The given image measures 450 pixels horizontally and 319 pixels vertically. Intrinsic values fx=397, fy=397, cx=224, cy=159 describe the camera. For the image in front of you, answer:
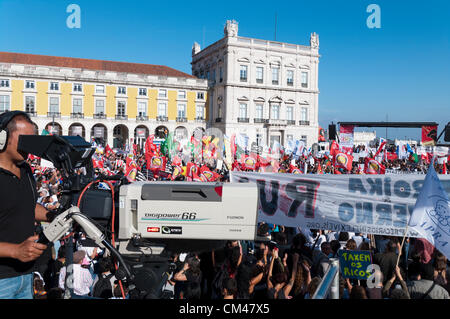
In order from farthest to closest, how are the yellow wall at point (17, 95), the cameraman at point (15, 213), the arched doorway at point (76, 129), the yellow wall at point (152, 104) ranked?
1. the yellow wall at point (152, 104)
2. the arched doorway at point (76, 129)
3. the yellow wall at point (17, 95)
4. the cameraman at point (15, 213)

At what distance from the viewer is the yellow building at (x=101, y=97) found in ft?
142

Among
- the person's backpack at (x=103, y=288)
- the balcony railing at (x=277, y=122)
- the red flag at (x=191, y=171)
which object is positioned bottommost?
the person's backpack at (x=103, y=288)

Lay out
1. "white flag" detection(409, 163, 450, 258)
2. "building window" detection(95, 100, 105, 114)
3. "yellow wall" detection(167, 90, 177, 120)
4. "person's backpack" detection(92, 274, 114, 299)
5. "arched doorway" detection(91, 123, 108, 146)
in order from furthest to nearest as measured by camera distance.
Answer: "yellow wall" detection(167, 90, 177, 120) < "building window" detection(95, 100, 105, 114) < "arched doorway" detection(91, 123, 108, 146) < "person's backpack" detection(92, 274, 114, 299) < "white flag" detection(409, 163, 450, 258)

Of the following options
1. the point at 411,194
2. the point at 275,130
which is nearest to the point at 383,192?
the point at 411,194

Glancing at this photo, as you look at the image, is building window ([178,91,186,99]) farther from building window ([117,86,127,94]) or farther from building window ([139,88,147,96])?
building window ([117,86,127,94])

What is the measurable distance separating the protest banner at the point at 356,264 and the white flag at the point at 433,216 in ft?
2.03

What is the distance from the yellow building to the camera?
142 feet

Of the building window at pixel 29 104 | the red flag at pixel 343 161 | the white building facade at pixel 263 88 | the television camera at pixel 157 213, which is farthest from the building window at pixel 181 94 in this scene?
the television camera at pixel 157 213

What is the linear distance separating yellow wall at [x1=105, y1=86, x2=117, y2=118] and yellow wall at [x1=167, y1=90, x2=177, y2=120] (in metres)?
6.43

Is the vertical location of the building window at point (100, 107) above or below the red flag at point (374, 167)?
above

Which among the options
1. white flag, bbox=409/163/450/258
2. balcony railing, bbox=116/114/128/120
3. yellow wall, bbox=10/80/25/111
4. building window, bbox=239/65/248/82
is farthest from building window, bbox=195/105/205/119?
white flag, bbox=409/163/450/258

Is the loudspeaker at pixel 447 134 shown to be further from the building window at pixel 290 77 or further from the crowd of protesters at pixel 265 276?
the building window at pixel 290 77

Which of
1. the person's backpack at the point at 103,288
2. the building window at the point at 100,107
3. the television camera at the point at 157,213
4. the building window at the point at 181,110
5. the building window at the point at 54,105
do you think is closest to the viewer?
the television camera at the point at 157,213
